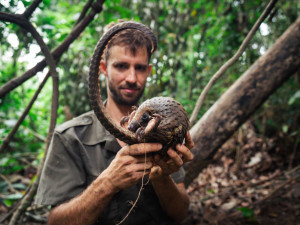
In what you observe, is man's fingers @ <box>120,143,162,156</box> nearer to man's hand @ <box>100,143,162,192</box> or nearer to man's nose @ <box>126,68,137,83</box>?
man's hand @ <box>100,143,162,192</box>

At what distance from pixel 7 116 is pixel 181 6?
12.6ft

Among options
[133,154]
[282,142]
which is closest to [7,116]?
[133,154]

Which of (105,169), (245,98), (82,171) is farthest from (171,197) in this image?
(245,98)

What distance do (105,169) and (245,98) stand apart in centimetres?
175

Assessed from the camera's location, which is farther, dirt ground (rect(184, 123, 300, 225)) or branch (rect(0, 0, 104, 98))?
dirt ground (rect(184, 123, 300, 225))

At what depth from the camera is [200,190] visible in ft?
13.3

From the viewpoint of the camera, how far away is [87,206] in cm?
161

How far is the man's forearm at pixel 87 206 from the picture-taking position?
1520mm

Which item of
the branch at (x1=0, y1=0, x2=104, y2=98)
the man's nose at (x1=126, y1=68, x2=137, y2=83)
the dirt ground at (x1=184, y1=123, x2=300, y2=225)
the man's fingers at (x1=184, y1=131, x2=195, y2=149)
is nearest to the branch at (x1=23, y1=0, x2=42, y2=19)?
the branch at (x1=0, y1=0, x2=104, y2=98)

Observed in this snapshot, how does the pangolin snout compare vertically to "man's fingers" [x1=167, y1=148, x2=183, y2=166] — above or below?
above

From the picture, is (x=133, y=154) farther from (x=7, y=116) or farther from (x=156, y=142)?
(x=7, y=116)

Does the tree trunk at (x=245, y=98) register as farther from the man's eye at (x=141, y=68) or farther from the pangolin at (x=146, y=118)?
the pangolin at (x=146, y=118)

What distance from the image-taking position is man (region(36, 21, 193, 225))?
1697 millimetres

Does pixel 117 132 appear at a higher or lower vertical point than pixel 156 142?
higher
